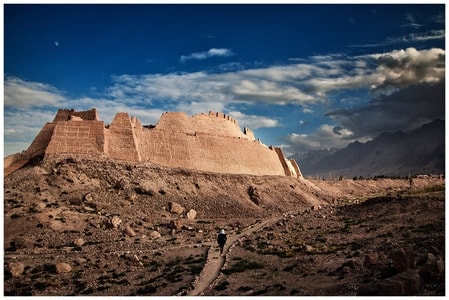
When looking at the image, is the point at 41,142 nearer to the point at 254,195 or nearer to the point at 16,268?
the point at 254,195

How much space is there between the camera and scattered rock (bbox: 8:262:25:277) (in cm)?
2184

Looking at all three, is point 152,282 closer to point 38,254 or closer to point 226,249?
point 226,249

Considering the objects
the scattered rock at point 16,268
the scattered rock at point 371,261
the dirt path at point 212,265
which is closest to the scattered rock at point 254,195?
the dirt path at point 212,265

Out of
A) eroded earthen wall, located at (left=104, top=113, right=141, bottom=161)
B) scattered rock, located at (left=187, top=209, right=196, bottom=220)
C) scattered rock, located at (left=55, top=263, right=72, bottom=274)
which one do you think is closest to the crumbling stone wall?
eroded earthen wall, located at (left=104, top=113, right=141, bottom=161)

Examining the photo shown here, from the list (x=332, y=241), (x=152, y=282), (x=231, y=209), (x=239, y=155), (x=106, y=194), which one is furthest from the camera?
(x=239, y=155)

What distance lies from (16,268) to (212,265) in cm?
962

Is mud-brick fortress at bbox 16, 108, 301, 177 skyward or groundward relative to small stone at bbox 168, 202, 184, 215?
skyward

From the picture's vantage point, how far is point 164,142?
46.5 meters

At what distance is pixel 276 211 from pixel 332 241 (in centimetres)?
1794

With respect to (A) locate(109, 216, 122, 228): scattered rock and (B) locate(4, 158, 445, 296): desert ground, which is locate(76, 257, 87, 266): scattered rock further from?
(A) locate(109, 216, 122, 228): scattered rock

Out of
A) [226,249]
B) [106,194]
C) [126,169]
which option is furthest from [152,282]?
[126,169]

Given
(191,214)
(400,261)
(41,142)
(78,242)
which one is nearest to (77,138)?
(41,142)

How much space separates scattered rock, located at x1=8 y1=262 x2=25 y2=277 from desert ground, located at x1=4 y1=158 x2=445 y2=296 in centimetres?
7

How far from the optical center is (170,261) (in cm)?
2388
